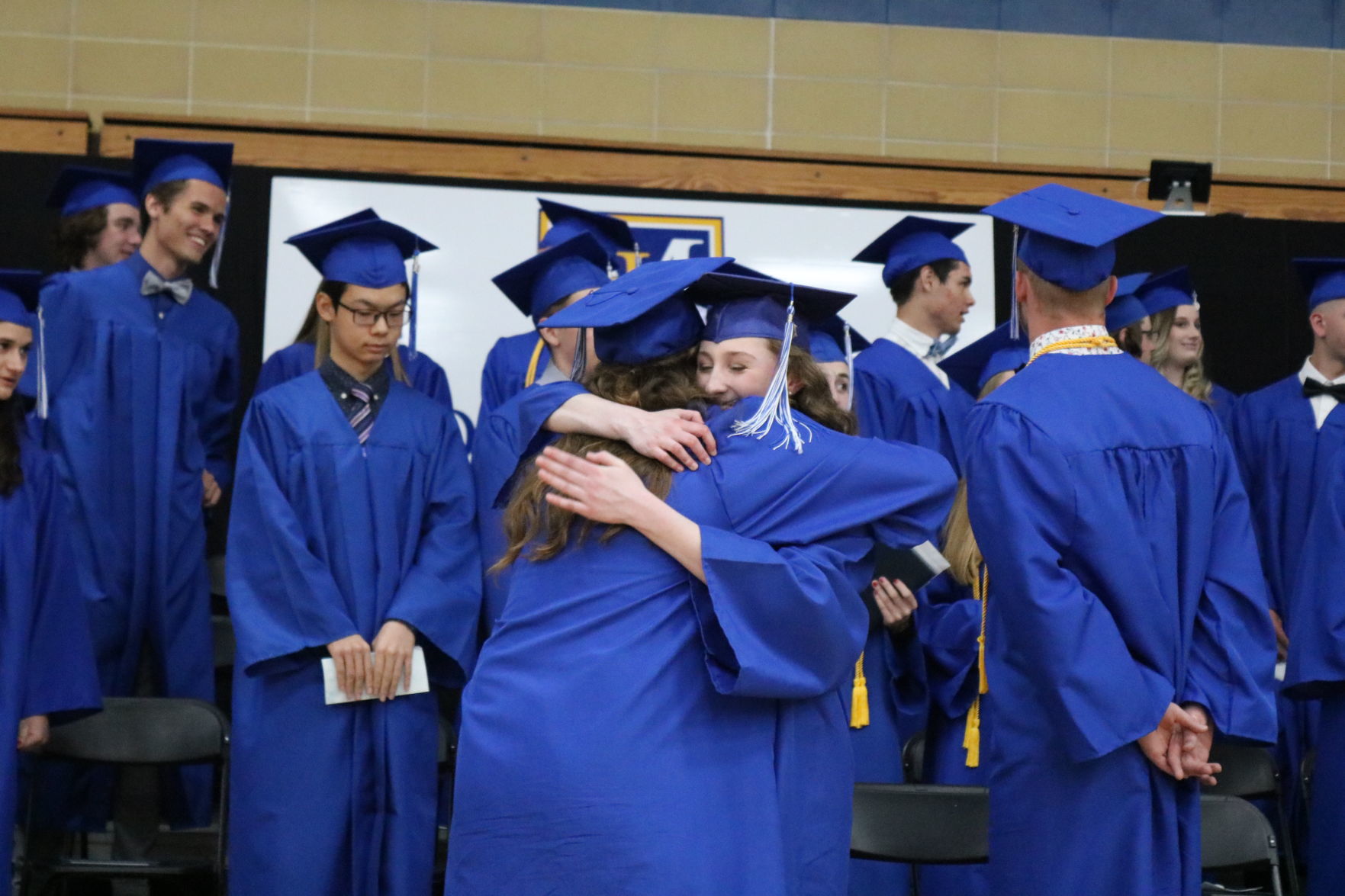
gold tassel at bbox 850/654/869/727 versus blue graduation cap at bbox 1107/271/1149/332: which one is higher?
blue graduation cap at bbox 1107/271/1149/332

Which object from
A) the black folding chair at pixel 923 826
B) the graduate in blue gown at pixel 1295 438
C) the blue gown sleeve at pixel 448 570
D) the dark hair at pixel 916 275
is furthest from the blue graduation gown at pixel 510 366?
the graduate in blue gown at pixel 1295 438

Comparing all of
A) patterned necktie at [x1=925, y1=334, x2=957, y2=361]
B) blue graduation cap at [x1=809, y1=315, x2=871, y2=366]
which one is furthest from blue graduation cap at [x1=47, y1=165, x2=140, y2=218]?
patterned necktie at [x1=925, y1=334, x2=957, y2=361]

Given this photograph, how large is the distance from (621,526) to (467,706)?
410 mm

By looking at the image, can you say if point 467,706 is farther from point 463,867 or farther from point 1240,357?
point 1240,357

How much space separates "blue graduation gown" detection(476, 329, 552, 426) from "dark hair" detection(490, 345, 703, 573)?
2.58m

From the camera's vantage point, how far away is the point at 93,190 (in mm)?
5895

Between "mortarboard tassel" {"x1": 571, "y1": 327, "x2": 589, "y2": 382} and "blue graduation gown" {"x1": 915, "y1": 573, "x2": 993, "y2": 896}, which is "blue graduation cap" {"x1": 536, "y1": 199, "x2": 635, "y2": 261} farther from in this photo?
"mortarboard tassel" {"x1": 571, "y1": 327, "x2": 589, "y2": 382}

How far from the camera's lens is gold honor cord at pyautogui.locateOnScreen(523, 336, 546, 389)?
5.35 meters

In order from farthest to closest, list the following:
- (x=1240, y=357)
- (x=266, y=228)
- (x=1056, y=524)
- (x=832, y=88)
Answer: (x=832, y=88)
(x=1240, y=357)
(x=266, y=228)
(x=1056, y=524)

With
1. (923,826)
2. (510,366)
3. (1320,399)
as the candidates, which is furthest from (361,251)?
(1320,399)

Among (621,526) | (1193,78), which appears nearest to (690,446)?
(621,526)

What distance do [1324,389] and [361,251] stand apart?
341 cm

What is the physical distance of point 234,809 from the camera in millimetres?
4430

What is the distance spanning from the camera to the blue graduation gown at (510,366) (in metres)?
5.46
